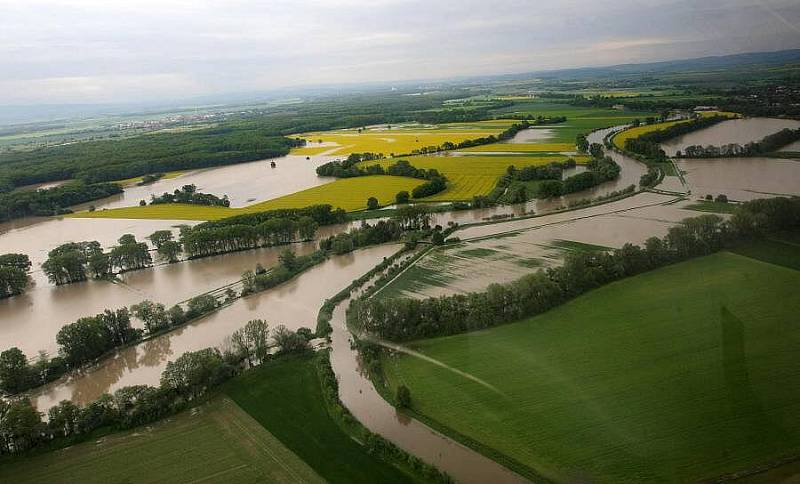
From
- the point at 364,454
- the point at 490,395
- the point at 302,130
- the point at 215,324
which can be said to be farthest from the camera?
the point at 302,130

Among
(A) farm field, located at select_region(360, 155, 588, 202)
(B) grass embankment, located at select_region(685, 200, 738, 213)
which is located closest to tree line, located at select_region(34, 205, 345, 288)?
(A) farm field, located at select_region(360, 155, 588, 202)

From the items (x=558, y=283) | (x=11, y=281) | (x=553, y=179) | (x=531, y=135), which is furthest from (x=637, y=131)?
(x=11, y=281)

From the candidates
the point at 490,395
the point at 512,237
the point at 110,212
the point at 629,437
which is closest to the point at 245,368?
the point at 490,395

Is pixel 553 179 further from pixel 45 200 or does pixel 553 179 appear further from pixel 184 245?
pixel 45 200

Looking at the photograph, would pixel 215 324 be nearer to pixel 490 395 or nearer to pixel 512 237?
pixel 490 395

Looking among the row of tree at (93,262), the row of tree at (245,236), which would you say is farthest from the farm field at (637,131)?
the row of tree at (93,262)
